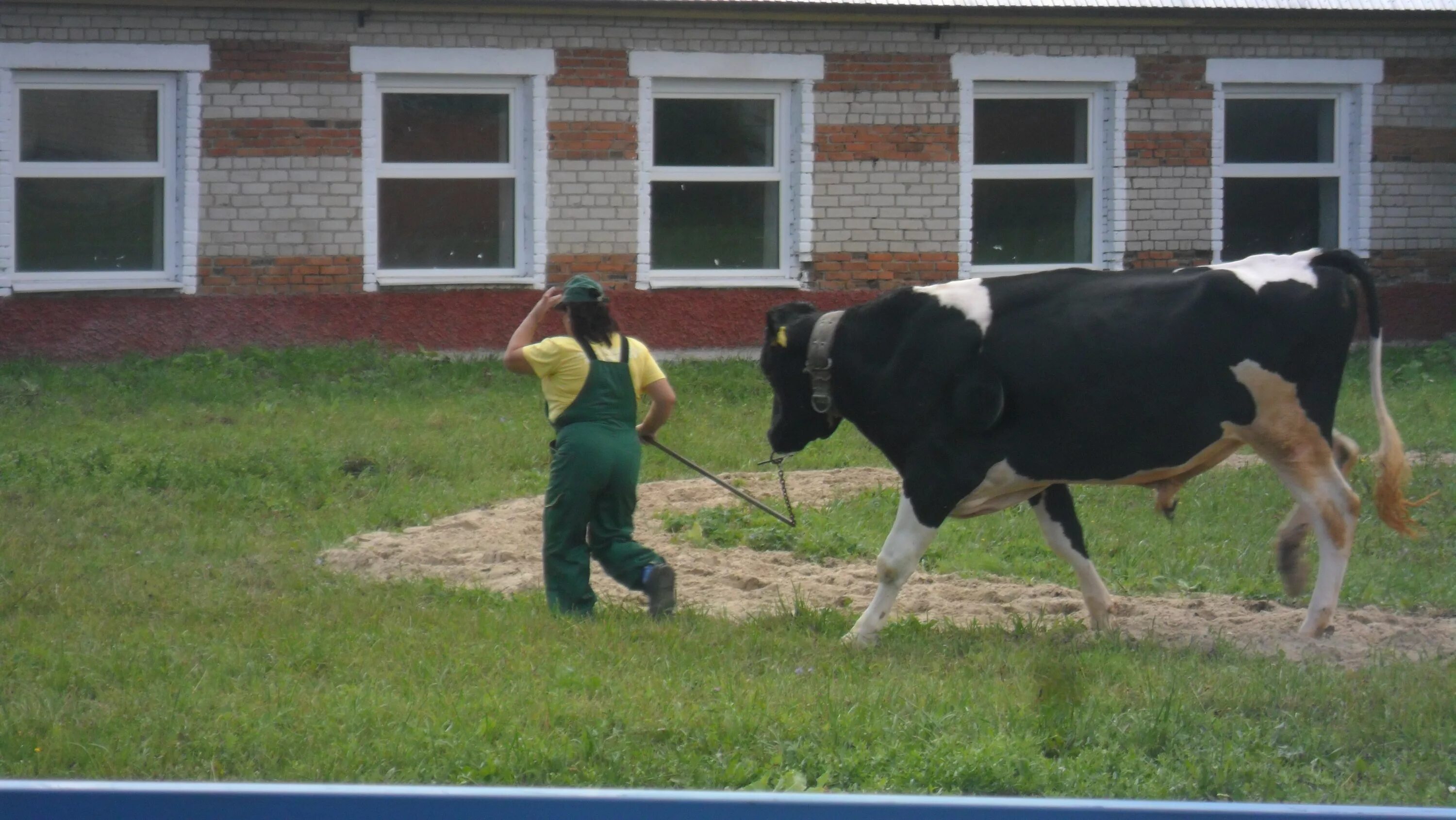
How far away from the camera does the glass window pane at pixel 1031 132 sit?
15.4 meters

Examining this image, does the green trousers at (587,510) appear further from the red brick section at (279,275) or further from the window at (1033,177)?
the window at (1033,177)

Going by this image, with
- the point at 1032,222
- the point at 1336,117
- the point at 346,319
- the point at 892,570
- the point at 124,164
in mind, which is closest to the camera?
the point at 892,570

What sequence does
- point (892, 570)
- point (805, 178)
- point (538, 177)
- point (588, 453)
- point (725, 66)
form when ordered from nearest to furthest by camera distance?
point (892, 570) < point (588, 453) < point (538, 177) < point (725, 66) < point (805, 178)

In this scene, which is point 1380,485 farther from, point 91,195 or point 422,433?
point 91,195

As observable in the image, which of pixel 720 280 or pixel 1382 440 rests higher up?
pixel 720 280

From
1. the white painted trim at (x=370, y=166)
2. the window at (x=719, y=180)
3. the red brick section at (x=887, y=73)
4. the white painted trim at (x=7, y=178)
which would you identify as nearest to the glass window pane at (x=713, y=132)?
the window at (x=719, y=180)

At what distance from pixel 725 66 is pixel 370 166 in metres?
3.27

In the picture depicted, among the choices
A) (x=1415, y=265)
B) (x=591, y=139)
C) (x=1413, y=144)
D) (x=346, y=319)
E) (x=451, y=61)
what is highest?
(x=451, y=61)

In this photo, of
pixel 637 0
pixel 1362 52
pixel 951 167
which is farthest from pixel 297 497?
pixel 1362 52

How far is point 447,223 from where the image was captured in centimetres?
1462

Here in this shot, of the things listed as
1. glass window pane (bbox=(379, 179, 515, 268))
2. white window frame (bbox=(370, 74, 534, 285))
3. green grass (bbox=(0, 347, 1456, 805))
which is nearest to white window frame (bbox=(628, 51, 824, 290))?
white window frame (bbox=(370, 74, 534, 285))

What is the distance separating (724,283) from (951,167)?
7.75 ft

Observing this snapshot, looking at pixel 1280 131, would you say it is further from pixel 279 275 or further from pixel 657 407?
pixel 657 407

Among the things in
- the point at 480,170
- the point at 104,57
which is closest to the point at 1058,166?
the point at 480,170
